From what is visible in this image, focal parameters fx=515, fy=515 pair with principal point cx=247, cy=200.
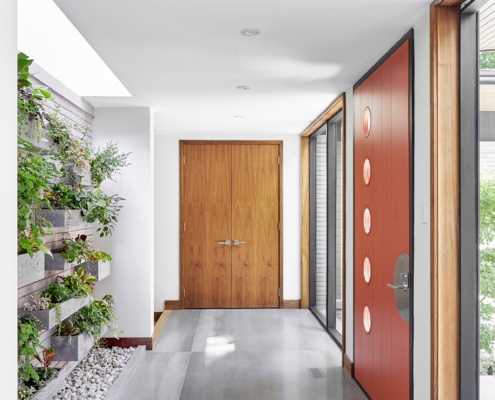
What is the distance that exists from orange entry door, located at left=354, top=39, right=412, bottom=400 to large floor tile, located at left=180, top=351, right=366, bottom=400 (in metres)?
0.27

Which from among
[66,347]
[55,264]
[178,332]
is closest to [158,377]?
[66,347]

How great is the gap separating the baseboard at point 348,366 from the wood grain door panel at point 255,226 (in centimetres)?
255

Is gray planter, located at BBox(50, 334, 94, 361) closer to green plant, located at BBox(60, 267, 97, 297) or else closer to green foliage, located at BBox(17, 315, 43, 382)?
green plant, located at BBox(60, 267, 97, 297)

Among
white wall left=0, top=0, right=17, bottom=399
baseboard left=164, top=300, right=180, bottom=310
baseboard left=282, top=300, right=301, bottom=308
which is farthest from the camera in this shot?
Answer: baseboard left=282, top=300, right=301, bottom=308

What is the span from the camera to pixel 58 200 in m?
A: 3.46

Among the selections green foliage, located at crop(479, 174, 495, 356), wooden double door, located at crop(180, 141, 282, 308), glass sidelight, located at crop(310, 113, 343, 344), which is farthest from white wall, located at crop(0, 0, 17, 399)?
wooden double door, located at crop(180, 141, 282, 308)

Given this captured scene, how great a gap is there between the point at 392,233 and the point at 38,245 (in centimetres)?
203

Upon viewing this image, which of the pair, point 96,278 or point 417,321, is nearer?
point 417,321

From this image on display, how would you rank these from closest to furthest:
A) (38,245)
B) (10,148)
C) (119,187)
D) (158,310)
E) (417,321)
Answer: (10,148), (38,245), (417,321), (119,187), (158,310)

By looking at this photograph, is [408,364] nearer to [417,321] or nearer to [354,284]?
[417,321]

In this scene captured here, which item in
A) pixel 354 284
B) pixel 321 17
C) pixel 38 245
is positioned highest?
pixel 321 17

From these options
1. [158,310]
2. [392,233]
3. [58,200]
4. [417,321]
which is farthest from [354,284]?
[158,310]

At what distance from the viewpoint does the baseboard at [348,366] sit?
13.4ft

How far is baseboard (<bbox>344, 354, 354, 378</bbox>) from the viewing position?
4070 millimetres
